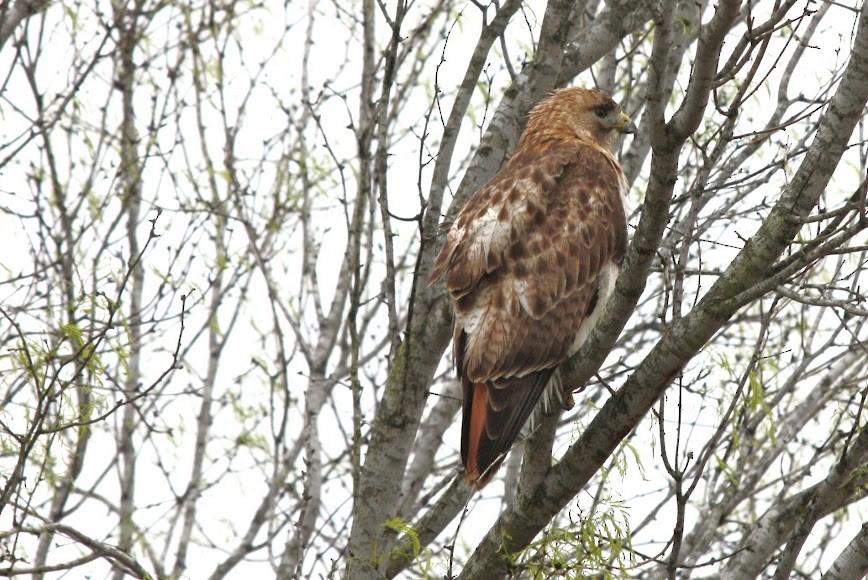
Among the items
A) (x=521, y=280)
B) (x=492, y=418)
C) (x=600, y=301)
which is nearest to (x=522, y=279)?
(x=521, y=280)

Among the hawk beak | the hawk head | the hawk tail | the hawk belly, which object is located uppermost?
the hawk head

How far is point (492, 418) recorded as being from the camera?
14.7ft

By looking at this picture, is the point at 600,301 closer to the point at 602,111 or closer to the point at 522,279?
the point at 522,279

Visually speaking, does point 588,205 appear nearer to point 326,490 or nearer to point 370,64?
point 370,64

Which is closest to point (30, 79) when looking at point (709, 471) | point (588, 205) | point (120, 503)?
point (120, 503)

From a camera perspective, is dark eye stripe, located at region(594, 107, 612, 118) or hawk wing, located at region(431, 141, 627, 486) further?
dark eye stripe, located at region(594, 107, 612, 118)

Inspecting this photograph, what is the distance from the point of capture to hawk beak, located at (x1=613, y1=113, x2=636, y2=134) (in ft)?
19.6

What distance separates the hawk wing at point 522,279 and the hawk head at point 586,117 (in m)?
0.90

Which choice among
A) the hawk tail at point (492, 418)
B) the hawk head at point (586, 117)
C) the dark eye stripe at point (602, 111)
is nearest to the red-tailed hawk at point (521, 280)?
the hawk tail at point (492, 418)

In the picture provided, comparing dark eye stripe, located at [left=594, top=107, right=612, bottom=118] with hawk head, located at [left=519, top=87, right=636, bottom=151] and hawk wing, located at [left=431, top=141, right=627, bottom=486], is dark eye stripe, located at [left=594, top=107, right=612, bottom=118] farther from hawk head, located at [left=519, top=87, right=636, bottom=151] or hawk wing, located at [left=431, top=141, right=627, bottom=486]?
hawk wing, located at [left=431, top=141, right=627, bottom=486]

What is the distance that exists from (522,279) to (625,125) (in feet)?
5.12

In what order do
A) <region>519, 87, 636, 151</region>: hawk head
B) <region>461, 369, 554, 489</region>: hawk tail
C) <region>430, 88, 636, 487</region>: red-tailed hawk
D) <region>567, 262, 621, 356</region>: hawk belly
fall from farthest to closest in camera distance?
<region>519, 87, 636, 151</region>: hawk head < <region>567, 262, 621, 356</region>: hawk belly < <region>430, 88, 636, 487</region>: red-tailed hawk < <region>461, 369, 554, 489</region>: hawk tail

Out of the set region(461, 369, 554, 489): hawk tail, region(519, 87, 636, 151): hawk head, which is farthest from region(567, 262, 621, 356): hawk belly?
region(519, 87, 636, 151): hawk head

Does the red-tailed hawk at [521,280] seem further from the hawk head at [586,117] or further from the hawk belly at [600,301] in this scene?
the hawk head at [586,117]
